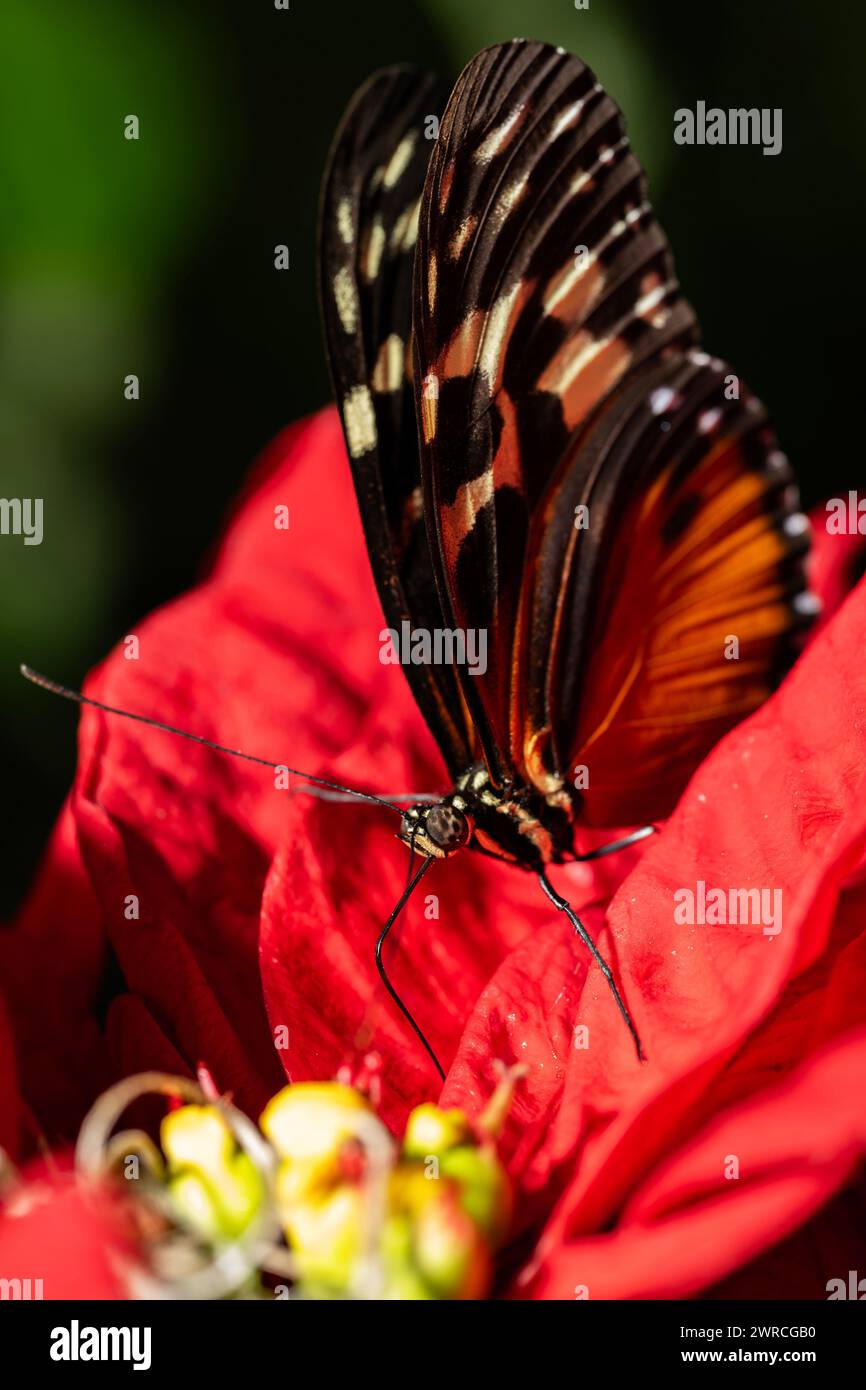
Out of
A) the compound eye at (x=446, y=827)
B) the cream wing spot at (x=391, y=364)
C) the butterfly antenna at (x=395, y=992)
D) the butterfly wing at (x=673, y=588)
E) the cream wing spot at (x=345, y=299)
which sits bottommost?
the butterfly antenna at (x=395, y=992)

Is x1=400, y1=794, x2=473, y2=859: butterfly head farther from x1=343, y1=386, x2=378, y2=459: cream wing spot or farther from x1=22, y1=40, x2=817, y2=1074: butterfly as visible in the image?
x1=343, y1=386, x2=378, y2=459: cream wing spot

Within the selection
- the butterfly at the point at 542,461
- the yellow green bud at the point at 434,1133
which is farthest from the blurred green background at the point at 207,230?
the yellow green bud at the point at 434,1133

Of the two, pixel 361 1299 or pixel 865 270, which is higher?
pixel 865 270

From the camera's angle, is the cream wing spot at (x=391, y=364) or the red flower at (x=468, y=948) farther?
the cream wing spot at (x=391, y=364)

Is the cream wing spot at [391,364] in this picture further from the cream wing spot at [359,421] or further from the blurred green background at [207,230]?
the blurred green background at [207,230]

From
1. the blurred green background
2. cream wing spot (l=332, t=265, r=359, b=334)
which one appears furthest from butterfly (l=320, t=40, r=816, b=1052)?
the blurred green background

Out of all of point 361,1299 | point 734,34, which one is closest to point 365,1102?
point 361,1299
